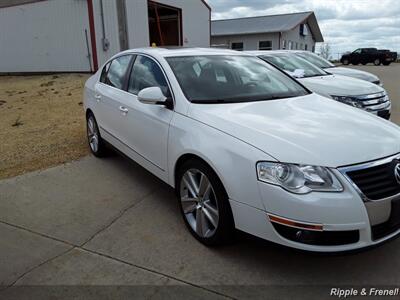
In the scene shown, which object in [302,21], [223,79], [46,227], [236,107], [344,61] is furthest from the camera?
[344,61]

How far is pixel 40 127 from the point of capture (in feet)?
25.3

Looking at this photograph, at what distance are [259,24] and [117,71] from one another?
108 feet

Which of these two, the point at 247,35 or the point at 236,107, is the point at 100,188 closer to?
the point at 236,107

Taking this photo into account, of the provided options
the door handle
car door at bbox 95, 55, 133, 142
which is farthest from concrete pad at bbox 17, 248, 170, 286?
car door at bbox 95, 55, 133, 142

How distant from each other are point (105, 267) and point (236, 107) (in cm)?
175

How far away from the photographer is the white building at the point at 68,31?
51.7 feet

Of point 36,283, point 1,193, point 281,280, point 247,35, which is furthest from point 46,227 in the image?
point 247,35

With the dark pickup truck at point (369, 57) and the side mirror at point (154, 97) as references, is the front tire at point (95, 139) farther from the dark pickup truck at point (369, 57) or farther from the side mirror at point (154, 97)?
the dark pickup truck at point (369, 57)

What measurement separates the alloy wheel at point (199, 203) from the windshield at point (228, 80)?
2.46ft

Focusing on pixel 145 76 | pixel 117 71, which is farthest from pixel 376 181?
pixel 117 71

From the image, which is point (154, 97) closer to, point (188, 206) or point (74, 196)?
point (188, 206)

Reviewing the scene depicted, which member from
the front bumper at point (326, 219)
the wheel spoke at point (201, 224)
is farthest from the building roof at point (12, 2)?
the front bumper at point (326, 219)

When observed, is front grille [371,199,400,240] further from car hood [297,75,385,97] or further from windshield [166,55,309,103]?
car hood [297,75,385,97]

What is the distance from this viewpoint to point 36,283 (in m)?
2.83
